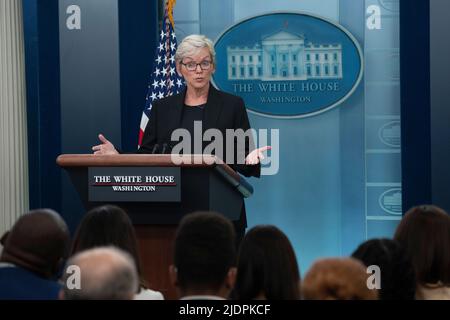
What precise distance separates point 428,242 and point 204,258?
2.89ft

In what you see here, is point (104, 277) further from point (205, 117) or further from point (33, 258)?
point (205, 117)

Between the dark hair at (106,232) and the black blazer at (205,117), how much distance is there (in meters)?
1.58

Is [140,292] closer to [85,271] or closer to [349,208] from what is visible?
[85,271]

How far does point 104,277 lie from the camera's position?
2.07 meters

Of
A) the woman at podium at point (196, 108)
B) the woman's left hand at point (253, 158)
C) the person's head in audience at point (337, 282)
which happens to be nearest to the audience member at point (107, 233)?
the person's head in audience at point (337, 282)

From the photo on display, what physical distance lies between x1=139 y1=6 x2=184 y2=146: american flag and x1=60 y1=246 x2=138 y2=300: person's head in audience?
392 cm

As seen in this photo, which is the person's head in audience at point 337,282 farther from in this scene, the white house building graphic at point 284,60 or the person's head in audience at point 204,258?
the white house building graphic at point 284,60

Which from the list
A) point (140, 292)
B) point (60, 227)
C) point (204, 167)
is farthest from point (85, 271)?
point (204, 167)

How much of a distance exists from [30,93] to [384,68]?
2.92m

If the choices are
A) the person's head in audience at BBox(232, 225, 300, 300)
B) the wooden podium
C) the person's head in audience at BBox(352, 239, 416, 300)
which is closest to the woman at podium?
the wooden podium

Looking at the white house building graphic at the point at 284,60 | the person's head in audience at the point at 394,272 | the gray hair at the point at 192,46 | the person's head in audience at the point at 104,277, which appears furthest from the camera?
the white house building graphic at the point at 284,60

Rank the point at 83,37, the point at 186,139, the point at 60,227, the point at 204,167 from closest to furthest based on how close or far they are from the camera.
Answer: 1. the point at 60,227
2. the point at 204,167
3. the point at 186,139
4. the point at 83,37

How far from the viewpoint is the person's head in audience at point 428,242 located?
288 centimetres

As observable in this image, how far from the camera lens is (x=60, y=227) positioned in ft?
9.00
